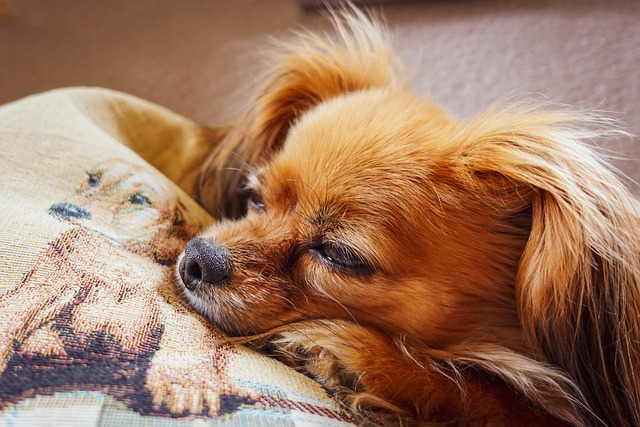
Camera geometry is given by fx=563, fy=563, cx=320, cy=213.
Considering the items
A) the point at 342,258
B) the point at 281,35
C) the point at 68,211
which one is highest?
the point at 281,35

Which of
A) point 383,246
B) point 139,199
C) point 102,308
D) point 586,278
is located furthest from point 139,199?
point 586,278

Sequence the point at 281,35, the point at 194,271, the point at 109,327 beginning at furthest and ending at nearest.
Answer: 1. the point at 281,35
2. the point at 194,271
3. the point at 109,327

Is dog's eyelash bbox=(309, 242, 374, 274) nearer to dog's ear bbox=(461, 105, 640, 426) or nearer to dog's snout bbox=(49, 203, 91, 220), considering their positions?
dog's ear bbox=(461, 105, 640, 426)

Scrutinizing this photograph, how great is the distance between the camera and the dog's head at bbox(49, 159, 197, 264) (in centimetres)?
91

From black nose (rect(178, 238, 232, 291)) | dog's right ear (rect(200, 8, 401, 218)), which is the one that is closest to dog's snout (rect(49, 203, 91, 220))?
black nose (rect(178, 238, 232, 291))

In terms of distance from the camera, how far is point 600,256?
0.79 metres

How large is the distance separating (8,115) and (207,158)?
0.46 m

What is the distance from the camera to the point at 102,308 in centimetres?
71

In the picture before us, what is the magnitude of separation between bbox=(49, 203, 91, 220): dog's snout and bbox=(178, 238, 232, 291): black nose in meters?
0.18

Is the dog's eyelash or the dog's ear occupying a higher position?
the dog's ear

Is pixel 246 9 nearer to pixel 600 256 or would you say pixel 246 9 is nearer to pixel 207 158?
pixel 207 158

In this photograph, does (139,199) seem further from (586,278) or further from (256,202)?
(586,278)

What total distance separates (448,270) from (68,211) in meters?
0.60

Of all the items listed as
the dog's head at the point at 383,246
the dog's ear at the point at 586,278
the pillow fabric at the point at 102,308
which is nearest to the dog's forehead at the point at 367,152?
the dog's head at the point at 383,246
